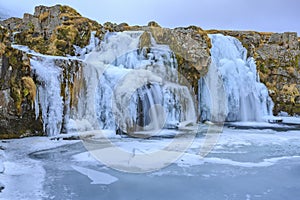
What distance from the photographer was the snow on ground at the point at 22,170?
391 centimetres

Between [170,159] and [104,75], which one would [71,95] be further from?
[170,159]

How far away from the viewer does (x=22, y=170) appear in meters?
4.98

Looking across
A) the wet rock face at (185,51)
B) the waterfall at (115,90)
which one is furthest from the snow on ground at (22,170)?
the wet rock face at (185,51)

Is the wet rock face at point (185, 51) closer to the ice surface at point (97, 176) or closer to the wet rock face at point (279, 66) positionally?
the wet rock face at point (279, 66)

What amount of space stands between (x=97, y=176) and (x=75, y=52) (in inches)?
374

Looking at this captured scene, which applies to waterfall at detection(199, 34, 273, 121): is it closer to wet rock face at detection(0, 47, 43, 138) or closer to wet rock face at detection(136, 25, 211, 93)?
wet rock face at detection(136, 25, 211, 93)

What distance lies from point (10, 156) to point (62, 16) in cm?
945

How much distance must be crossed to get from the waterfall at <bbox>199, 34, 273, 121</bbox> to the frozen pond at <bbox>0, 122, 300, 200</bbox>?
8.19 metres

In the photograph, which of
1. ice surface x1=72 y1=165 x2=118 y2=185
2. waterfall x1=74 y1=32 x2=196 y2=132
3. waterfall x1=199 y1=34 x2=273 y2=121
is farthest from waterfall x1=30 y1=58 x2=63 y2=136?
waterfall x1=199 y1=34 x2=273 y2=121

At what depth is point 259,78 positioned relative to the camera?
707 inches

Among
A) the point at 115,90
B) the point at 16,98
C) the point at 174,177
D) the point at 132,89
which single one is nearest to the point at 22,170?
the point at 174,177

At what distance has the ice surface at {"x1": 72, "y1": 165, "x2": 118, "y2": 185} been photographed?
456 cm

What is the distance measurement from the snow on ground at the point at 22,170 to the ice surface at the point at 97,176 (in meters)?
0.64

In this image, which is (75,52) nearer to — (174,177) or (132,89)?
(132,89)
